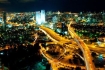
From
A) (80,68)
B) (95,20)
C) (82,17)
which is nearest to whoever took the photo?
(80,68)

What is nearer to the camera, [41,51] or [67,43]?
[41,51]

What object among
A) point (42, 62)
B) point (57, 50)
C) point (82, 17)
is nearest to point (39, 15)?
point (82, 17)

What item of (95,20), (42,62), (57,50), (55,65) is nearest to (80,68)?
(55,65)

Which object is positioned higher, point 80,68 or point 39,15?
point 39,15

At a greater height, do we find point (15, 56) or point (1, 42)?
point (1, 42)

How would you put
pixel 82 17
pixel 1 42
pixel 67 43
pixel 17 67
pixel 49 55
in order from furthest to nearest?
pixel 82 17, pixel 1 42, pixel 67 43, pixel 49 55, pixel 17 67

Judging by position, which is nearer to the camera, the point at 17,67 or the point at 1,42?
the point at 17,67

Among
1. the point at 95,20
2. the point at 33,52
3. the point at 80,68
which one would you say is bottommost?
the point at 80,68

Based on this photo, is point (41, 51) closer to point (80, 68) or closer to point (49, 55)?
point (49, 55)

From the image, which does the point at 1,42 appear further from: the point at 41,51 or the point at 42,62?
the point at 42,62
